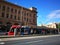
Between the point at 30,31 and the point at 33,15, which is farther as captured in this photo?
the point at 33,15

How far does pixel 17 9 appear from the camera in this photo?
7150 cm

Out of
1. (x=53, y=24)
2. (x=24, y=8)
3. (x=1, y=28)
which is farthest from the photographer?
(x=53, y=24)

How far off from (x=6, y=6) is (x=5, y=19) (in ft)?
18.1

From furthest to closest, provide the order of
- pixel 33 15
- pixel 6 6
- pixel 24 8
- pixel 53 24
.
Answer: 1. pixel 53 24
2. pixel 33 15
3. pixel 24 8
4. pixel 6 6

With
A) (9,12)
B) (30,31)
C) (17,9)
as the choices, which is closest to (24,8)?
(17,9)

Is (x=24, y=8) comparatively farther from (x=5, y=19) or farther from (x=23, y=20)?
(x=5, y=19)

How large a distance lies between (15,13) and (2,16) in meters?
9.29

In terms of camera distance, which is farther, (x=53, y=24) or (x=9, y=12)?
(x=53, y=24)

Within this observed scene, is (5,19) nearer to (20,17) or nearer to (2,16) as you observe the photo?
(2,16)

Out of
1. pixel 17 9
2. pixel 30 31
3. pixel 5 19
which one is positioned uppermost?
pixel 17 9

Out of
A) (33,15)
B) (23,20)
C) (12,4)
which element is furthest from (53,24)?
(12,4)

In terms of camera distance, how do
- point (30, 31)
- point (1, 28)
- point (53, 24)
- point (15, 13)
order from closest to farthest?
point (30, 31), point (1, 28), point (15, 13), point (53, 24)

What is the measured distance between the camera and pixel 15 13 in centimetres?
7044

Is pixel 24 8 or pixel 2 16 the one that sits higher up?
pixel 24 8
